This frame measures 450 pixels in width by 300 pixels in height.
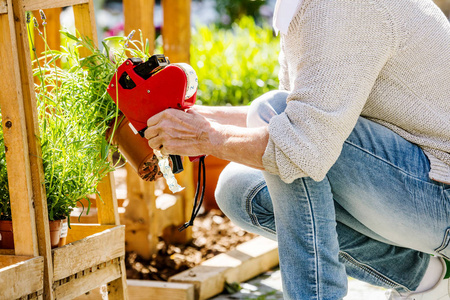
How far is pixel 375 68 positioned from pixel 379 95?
0.11m

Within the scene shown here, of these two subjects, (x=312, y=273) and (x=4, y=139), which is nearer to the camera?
(x=4, y=139)

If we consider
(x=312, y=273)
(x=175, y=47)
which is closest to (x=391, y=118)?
(x=312, y=273)

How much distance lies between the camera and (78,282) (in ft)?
4.52

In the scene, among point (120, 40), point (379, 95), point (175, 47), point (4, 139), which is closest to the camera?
point (4, 139)

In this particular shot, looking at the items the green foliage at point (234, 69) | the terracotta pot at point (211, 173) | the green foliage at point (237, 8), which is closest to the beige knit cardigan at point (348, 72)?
the terracotta pot at point (211, 173)

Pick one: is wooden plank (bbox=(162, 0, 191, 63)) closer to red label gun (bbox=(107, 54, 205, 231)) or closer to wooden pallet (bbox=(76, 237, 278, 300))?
wooden pallet (bbox=(76, 237, 278, 300))

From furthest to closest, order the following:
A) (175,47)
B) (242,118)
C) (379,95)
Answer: (175,47)
(242,118)
(379,95)

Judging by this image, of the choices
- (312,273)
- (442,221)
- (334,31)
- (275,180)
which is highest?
(334,31)

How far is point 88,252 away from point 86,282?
7 centimetres

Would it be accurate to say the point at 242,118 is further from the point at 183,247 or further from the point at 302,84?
the point at 183,247

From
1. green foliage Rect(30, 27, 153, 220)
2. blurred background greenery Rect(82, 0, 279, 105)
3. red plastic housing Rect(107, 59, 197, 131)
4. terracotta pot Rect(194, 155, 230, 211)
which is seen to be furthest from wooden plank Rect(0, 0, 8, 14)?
blurred background greenery Rect(82, 0, 279, 105)

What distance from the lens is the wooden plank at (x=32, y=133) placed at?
4.01ft

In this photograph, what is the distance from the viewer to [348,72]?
1.25 metres

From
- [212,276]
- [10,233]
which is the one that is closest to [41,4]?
[10,233]
